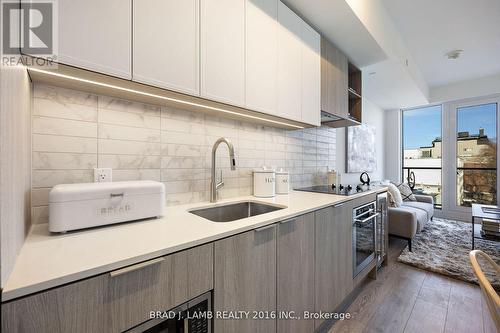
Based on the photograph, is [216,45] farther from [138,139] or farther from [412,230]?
[412,230]

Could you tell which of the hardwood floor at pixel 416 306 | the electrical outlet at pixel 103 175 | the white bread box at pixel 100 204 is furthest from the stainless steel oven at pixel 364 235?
the electrical outlet at pixel 103 175

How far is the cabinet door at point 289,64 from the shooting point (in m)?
1.54

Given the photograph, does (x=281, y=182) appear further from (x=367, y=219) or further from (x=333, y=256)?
(x=367, y=219)

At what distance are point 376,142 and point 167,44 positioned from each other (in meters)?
4.61

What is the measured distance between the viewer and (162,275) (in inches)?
25.8

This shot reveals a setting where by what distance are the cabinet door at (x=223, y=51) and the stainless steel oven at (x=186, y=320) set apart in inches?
37.6

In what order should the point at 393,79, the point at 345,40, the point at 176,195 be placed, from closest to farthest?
the point at 176,195, the point at 345,40, the point at 393,79

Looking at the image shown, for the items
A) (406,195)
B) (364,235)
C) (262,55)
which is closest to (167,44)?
(262,55)

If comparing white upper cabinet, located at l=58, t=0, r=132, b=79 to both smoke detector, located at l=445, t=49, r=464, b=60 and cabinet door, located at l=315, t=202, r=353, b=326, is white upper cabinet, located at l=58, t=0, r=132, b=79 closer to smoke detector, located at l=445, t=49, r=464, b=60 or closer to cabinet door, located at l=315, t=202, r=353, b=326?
cabinet door, located at l=315, t=202, r=353, b=326

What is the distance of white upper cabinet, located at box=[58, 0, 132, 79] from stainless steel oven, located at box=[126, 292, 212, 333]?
91 cm

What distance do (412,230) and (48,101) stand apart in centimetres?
371

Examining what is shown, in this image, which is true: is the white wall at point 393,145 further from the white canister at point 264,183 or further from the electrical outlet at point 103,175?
the electrical outlet at point 103,175

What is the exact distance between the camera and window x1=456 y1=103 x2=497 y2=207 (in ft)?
12.9

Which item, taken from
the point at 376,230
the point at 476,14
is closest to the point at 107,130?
the point at 376,230
